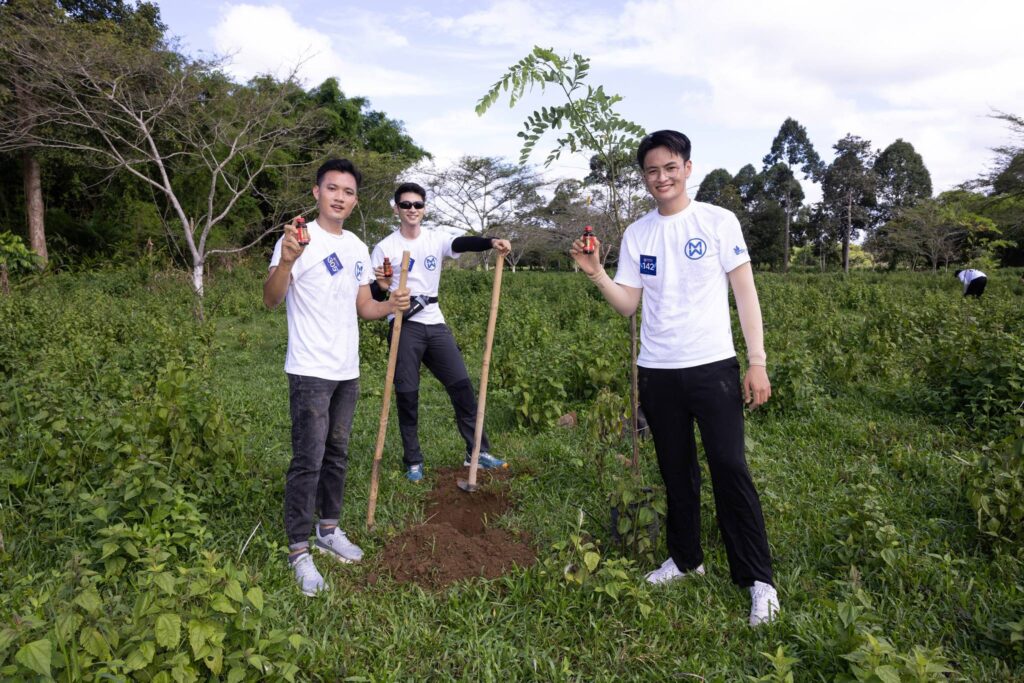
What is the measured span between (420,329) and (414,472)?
1.00 metres

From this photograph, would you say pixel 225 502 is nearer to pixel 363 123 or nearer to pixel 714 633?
pixel 714 633

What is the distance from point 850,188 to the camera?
119ft

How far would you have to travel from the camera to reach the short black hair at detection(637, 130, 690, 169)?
2.59 metres

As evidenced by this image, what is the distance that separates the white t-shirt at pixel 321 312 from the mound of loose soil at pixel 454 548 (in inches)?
37.0

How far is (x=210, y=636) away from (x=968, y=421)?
18.1 ft

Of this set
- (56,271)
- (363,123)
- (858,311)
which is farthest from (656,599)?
(363,123)

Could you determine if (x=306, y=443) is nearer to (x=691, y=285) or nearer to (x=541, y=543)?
(x=541, y=543)

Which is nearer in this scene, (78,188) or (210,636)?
(210,636)

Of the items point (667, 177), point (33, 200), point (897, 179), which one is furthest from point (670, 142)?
point (897, 179)

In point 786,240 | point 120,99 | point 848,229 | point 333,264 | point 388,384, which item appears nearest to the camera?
point 333,264

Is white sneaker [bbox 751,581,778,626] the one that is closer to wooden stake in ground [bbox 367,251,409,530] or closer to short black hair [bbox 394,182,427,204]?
wooden stake in ground [bbox 367,251,409,530]

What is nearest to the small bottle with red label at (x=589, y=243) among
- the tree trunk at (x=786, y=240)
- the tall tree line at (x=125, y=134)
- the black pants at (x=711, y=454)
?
the black pants at (x=711, y=454)

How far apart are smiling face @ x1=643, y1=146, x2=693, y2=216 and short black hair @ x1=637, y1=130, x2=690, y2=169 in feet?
0.05

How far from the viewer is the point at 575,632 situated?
2561mm
